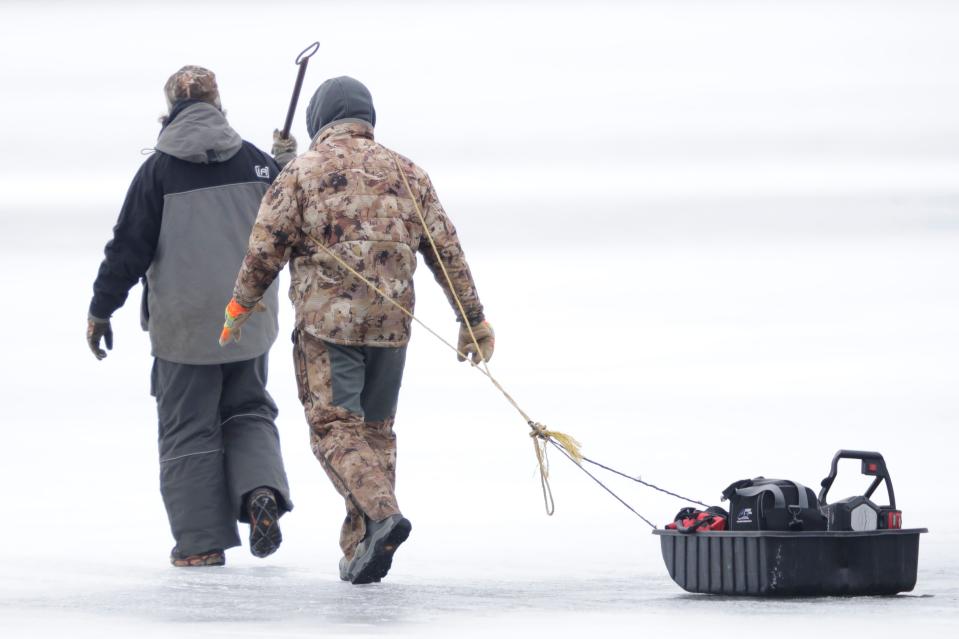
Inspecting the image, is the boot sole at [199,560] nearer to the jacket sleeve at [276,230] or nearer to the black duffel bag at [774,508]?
the jacket sleeve at [276,230]

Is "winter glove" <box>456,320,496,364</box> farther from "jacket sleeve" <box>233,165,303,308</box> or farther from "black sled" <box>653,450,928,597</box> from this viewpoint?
"black sled" <box>653,450,928,597</box>

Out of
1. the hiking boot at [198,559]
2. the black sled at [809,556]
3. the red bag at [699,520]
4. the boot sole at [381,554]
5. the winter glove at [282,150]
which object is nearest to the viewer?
the black sled at [809,556]

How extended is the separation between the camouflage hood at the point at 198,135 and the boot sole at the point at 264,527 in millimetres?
1017

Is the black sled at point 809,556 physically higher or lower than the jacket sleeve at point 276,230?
lower

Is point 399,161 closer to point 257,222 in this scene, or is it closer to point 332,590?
point 257,222

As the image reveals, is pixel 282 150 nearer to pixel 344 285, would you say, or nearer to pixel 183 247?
pixel 183 247

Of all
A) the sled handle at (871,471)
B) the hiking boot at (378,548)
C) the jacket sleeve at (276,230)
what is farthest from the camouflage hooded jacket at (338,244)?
the sled handle at (871,471)

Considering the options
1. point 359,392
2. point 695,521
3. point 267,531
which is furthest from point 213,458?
point 695,521

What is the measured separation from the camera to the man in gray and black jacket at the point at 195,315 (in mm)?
5285

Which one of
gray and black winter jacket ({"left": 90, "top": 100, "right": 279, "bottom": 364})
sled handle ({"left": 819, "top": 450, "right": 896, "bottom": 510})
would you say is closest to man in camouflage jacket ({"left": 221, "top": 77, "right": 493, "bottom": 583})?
gray and black winter jacket ({"left": 90, "top": 100, "right": 279, "bottom": 364})

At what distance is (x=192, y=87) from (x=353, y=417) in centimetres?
126

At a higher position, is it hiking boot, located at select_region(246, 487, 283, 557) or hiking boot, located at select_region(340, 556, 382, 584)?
hiking boot, located at select_region(246, 487, 283, 557)

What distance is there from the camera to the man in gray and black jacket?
17.3 feet

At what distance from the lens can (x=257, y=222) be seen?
478cm
